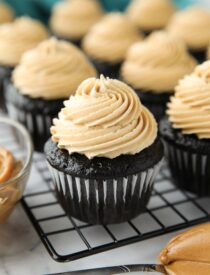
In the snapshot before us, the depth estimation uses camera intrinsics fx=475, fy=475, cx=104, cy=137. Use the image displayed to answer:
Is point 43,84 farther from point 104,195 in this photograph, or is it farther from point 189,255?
point 189,255

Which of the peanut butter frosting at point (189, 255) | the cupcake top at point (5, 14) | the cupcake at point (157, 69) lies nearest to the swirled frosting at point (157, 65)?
the cupcake at point (157, 69)

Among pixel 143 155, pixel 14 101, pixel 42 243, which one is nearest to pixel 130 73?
pixel 14 101

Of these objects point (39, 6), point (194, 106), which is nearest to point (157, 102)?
point (194, 106)

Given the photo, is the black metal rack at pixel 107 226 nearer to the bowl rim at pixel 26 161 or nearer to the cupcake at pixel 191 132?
the cupcake at pixel 191 132

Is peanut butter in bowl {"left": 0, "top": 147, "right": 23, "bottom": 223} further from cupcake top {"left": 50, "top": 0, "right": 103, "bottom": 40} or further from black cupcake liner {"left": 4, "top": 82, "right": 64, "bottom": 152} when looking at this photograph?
cupcake top {"left": 50, "top": 0, "right": 103, "bottom": 40}

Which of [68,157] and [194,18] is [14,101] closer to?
[68,157]

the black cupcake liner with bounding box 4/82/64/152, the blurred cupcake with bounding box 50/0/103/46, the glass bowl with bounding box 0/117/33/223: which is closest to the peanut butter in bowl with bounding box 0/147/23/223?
the glass bowl with bounding box 0/117/33/223
